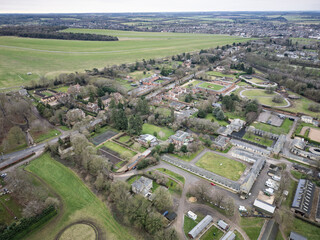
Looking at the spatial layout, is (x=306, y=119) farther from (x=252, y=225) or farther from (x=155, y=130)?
(x=155, y=130)

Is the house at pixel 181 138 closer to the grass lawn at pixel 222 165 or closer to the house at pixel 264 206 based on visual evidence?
the grass lawn at pixel 222 165

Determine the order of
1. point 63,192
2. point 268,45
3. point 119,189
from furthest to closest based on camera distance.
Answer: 1. point 268,45
2. point 63,192
3. point 119,189

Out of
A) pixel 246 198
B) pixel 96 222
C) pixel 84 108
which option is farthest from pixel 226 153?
pixel 84 108

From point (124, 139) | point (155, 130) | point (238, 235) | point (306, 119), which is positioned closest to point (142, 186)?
point (238, 235)

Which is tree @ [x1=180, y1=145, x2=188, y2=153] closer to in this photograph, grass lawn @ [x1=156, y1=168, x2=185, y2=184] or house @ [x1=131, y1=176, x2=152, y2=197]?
grass lawn @ [x1=156, y1=168, x2=185, y2=184]

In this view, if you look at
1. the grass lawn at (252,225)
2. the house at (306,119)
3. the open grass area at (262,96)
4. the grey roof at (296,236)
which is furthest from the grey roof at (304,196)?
the open grass area at (262,96)

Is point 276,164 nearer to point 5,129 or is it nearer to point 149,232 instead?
point 149,232
